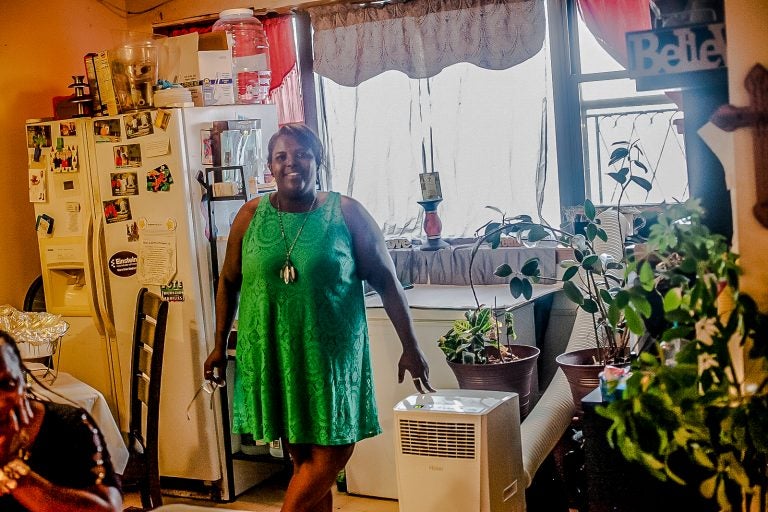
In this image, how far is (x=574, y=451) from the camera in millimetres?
3234

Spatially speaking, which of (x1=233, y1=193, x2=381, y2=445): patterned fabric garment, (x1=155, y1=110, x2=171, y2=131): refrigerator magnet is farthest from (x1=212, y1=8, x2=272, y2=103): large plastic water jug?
(x1=233, y1=193, x2=381, y2=445): patterned fabric garment

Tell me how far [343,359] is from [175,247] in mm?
1445

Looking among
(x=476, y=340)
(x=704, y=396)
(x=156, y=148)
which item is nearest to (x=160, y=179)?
(x=156, y=148)

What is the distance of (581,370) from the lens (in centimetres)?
309

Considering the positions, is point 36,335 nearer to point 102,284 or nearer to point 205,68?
point 102,284

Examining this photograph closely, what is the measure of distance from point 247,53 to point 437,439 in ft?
7.76

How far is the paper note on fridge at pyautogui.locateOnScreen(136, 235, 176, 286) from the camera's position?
4.18 meters

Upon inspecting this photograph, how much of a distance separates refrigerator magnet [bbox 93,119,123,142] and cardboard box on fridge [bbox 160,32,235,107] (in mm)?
319

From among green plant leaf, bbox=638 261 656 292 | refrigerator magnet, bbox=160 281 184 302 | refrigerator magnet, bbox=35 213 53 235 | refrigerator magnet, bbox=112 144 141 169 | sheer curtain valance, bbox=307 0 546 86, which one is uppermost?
sheer curtain valance, bbox=307 0 546 86

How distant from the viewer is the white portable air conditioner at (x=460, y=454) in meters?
2.98

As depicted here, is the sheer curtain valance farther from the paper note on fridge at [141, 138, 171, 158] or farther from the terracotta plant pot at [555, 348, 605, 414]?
the terracotta plant pot at [555, 348, 605, 414]

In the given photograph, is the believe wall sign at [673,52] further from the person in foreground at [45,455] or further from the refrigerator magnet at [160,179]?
the refrigerator magnet at [160,179]

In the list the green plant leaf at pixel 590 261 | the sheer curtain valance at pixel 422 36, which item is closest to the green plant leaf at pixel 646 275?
the green plant leaf at pixel 590 261

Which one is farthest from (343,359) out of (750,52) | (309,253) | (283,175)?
(750,52)
